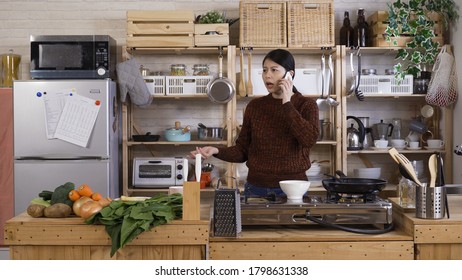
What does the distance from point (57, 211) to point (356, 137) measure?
3116 mm

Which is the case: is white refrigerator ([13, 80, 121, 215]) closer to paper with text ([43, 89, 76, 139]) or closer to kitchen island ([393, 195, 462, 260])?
paper with text ([43, 89, 76, 139])

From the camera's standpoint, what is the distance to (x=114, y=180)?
5016 mm

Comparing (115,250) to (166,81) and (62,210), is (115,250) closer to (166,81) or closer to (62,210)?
(62,210)

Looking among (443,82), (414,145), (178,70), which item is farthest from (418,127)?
(178,70)

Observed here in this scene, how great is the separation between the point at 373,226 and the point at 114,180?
2732mm

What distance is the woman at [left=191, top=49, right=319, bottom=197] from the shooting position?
3.01 metres

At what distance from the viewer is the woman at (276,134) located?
3.01m

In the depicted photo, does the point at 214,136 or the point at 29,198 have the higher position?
the point at 214,136

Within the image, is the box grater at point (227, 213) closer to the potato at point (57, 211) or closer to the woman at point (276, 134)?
the woman at point (276, 134)

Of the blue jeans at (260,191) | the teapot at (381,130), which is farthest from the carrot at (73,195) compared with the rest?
the teapot at (381,130)

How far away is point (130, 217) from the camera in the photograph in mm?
2473

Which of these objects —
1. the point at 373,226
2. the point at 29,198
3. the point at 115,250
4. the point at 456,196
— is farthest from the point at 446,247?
the point at 29,198

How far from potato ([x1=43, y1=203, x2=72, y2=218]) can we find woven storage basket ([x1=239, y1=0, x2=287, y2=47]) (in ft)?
8.99

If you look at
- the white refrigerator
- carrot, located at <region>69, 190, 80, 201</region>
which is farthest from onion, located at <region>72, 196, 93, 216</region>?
the white refrigerator
